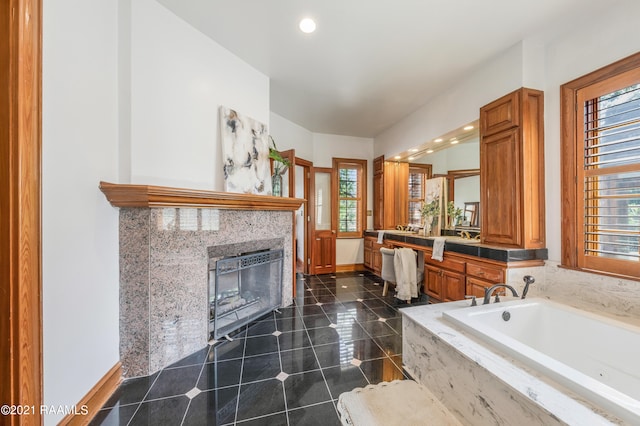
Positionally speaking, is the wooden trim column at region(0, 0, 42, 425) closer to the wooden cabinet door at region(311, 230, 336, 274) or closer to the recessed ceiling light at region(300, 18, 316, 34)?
the recessed ceiling light at region(300, 18, 316, 34)

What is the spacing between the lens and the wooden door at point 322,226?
4.71 meters

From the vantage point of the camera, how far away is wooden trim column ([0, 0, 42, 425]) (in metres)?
0.96

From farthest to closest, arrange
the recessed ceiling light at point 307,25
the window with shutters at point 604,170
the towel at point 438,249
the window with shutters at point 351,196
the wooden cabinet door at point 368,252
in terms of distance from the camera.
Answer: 1. the window with shutters at point 351,196
2. the wooden cabinet door at point 368,252
3. the towel at point 438,249
4. the recessed ceiling light at point 307,25
5. the window with shutters at point 604,170

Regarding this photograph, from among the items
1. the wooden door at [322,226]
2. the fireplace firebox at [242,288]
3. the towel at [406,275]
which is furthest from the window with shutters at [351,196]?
the fireplace firebox at [242,288]

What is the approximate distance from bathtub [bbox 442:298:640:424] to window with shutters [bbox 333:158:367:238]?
338cm

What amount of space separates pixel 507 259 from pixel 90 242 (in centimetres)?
326

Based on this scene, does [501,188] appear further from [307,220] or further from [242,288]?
[307,220]

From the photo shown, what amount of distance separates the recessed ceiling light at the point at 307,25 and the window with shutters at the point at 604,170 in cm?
230

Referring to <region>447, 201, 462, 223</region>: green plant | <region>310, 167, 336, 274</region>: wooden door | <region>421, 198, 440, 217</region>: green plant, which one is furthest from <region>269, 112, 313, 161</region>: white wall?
<region>447, 201, 462, 223</region>: green plant

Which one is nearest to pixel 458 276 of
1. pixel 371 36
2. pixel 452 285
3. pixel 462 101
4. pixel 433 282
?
pixel 452 285

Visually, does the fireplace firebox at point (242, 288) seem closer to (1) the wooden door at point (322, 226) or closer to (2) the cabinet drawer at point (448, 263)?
(1) the wooden door at point (322, 226)

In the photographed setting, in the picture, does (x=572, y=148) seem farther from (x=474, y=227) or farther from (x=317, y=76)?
(x=317, y=76)

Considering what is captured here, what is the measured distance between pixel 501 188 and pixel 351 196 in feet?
9.47

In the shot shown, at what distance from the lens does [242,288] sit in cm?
267
